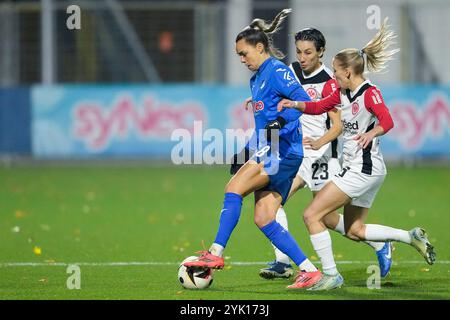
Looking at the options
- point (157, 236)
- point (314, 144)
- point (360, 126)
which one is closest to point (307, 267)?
point (314, 144)

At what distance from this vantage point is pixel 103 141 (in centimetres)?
2023

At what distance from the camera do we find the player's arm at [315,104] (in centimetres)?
766

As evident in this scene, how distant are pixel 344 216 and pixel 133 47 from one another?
48.1 feet

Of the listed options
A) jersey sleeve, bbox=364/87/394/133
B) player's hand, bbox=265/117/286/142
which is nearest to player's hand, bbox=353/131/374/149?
jersey sleeve, bbox=364/87/394/133

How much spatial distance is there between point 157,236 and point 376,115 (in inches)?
164

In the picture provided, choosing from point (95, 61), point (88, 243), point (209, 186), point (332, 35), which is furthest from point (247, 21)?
point (88, 243)

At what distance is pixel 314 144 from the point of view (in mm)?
8164

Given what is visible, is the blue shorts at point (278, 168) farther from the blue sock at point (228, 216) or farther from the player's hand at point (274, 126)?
the blue sock at point (228, 216)

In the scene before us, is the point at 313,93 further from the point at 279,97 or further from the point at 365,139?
the point at 365,139

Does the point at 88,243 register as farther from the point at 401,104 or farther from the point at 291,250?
the point at 401,104

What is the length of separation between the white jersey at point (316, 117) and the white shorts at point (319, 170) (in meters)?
0.05

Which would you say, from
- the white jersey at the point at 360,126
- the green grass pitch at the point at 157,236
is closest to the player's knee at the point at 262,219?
the green grass pitch at the point at 157,236

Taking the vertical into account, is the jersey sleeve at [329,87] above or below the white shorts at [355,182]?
above

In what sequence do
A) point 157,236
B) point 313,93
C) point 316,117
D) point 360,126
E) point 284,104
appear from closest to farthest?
point 284,104
point 360,126
point 313,93
point 316,117
point 157,236
